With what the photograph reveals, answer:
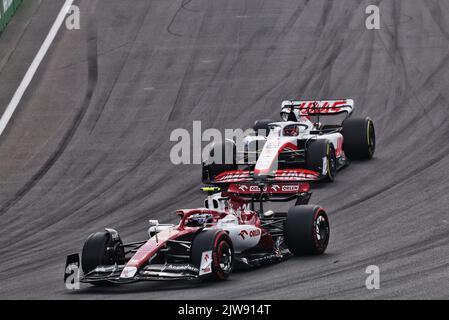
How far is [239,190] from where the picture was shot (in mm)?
19953

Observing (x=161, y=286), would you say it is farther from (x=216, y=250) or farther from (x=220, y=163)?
(x=220, y=163)

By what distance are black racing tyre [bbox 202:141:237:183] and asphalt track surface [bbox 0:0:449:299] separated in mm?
494

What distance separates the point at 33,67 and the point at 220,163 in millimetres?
11461

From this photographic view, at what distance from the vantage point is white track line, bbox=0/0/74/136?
2839 cm

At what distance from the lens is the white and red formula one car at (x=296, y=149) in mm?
20692

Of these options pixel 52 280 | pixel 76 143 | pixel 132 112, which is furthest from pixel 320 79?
pixel 52 280

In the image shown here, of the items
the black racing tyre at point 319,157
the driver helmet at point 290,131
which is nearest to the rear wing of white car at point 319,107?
the driver helmet at point 290,131

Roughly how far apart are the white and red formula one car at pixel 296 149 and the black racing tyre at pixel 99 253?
508 centimetres

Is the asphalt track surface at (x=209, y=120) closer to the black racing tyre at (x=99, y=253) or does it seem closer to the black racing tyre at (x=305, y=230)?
the black racing tyre at (x=305, y=230)

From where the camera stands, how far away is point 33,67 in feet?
104

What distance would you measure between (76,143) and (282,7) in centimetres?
1113

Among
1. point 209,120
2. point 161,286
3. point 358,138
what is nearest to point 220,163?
point 358,138

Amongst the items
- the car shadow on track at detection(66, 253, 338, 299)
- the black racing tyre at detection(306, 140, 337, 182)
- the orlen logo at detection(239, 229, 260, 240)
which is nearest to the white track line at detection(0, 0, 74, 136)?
the black racing tyre at detection(306, 140, 337, 182)
